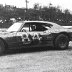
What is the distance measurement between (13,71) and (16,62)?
1.19 m

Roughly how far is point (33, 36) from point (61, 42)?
1.46m

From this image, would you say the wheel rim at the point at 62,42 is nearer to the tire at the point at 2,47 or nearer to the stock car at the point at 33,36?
the stock car at the point at 33,36

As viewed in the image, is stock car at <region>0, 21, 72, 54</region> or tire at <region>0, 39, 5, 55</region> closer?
tire at <region>0, 39, 5, 55</region>

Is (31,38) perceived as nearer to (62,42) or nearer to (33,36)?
(33,36)

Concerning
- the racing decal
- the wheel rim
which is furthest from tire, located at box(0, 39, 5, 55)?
the wheel rim

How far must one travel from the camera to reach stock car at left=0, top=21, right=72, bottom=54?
8016mm

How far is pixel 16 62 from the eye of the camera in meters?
6.47

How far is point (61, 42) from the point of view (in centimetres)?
A: 926

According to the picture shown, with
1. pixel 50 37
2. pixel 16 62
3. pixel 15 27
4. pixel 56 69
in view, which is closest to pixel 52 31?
pixel 50 37

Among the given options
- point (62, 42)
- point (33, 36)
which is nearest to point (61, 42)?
point (62, 42)

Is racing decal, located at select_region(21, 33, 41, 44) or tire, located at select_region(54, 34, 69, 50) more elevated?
racing decal, located at select_region(21, 33, 41, 44)

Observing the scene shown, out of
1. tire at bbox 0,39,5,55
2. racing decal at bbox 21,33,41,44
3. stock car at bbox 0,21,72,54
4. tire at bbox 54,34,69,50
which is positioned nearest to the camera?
tire at bbox 0,39,5,55

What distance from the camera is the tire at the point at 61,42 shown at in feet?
29.8

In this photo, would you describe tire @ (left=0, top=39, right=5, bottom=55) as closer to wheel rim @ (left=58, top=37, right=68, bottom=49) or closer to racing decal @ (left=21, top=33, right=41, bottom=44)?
racing decal @ (left=21, top=33, right=41, bottom=44)
